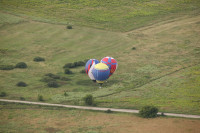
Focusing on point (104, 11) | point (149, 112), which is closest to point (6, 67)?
point (149, 112)

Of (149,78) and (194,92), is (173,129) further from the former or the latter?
(149,78)

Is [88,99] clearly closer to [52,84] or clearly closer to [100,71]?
[100,71]

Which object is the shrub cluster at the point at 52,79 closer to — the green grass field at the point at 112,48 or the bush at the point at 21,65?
the green grass field at the point at 112,48

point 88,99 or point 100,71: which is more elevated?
point 100,71

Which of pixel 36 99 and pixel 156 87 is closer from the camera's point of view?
pixel 36 99

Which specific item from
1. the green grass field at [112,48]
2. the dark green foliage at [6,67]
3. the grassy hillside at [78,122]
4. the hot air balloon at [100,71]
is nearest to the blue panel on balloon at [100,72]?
the hot air balloon at [100,71]

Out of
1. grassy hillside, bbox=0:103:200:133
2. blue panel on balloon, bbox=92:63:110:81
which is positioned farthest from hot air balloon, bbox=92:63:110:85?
grassy hillside, bbox=0:103:200:133

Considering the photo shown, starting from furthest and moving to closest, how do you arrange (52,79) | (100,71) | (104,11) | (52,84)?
(104,11) < (52,79) < (52,84) < (100,71)

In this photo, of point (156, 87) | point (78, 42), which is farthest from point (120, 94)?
point (78, 42)
